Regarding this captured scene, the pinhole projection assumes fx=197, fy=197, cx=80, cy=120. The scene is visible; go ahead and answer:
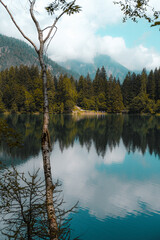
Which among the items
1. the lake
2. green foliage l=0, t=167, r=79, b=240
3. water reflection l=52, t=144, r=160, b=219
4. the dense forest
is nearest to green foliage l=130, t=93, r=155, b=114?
the dense forest

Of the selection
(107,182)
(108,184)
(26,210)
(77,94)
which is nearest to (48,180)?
(26,210)

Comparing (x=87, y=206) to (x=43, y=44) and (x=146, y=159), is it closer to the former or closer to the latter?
(x=43, y=44)

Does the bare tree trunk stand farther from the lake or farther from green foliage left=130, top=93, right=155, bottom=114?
green foliage left=130, top=93, right=155, bottom=114

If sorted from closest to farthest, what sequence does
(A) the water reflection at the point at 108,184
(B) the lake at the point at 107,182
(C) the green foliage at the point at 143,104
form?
(B) the lake at the point at 107,182 < (A) the water reflection at the point at 108,184 < (C) the green foliage at the point at 143,104

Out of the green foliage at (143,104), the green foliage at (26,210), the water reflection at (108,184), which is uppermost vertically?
the green foliage at (143,104)

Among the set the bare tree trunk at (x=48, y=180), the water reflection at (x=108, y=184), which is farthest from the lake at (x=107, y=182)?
the bare tree trunk at (x=48, y=180)

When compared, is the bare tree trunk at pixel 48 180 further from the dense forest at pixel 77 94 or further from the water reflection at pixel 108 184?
the dense forest at pixel 77 94

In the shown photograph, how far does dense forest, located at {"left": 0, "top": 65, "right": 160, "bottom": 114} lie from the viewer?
103 metres

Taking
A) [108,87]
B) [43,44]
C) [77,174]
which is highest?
[108,87]

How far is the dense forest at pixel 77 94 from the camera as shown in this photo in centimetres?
10256

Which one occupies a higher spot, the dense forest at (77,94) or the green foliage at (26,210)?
the dense forest at (77,94)

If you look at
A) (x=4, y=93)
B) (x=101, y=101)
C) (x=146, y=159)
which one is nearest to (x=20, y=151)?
(x=146, y=159)

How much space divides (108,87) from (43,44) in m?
115

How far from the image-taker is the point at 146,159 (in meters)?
24.3
